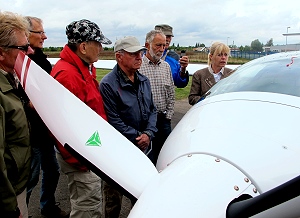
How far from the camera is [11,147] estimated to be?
1895mm

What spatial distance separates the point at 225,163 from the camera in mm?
1423

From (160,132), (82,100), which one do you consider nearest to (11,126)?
(82,100)

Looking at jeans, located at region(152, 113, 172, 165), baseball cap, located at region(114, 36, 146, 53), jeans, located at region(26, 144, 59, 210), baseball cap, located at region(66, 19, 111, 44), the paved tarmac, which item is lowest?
the paved tarmac

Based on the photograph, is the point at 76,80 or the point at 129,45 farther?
the point at 129,45

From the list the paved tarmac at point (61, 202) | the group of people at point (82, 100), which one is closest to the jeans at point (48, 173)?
the group of people at point (82, 100)

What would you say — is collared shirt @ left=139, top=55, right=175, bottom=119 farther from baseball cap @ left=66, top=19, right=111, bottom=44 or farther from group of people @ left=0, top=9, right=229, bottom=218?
baseball cap @ left=66, top=19, right=111, bottom=44

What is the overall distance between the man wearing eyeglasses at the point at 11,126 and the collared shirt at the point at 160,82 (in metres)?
1.61

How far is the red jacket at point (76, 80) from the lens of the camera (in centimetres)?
232

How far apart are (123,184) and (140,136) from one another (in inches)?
41.6

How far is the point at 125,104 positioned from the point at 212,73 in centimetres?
152

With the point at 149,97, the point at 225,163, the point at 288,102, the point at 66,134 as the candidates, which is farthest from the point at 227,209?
the point at 149,97

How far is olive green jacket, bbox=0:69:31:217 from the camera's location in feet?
5.71

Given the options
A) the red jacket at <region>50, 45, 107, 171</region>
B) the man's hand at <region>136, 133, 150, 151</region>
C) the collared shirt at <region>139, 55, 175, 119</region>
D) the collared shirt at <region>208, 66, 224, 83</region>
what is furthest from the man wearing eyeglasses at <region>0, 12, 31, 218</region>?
the collared shirt at <region>208, 66, 224, 83</region>

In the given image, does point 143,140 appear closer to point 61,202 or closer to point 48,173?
point 48,173
